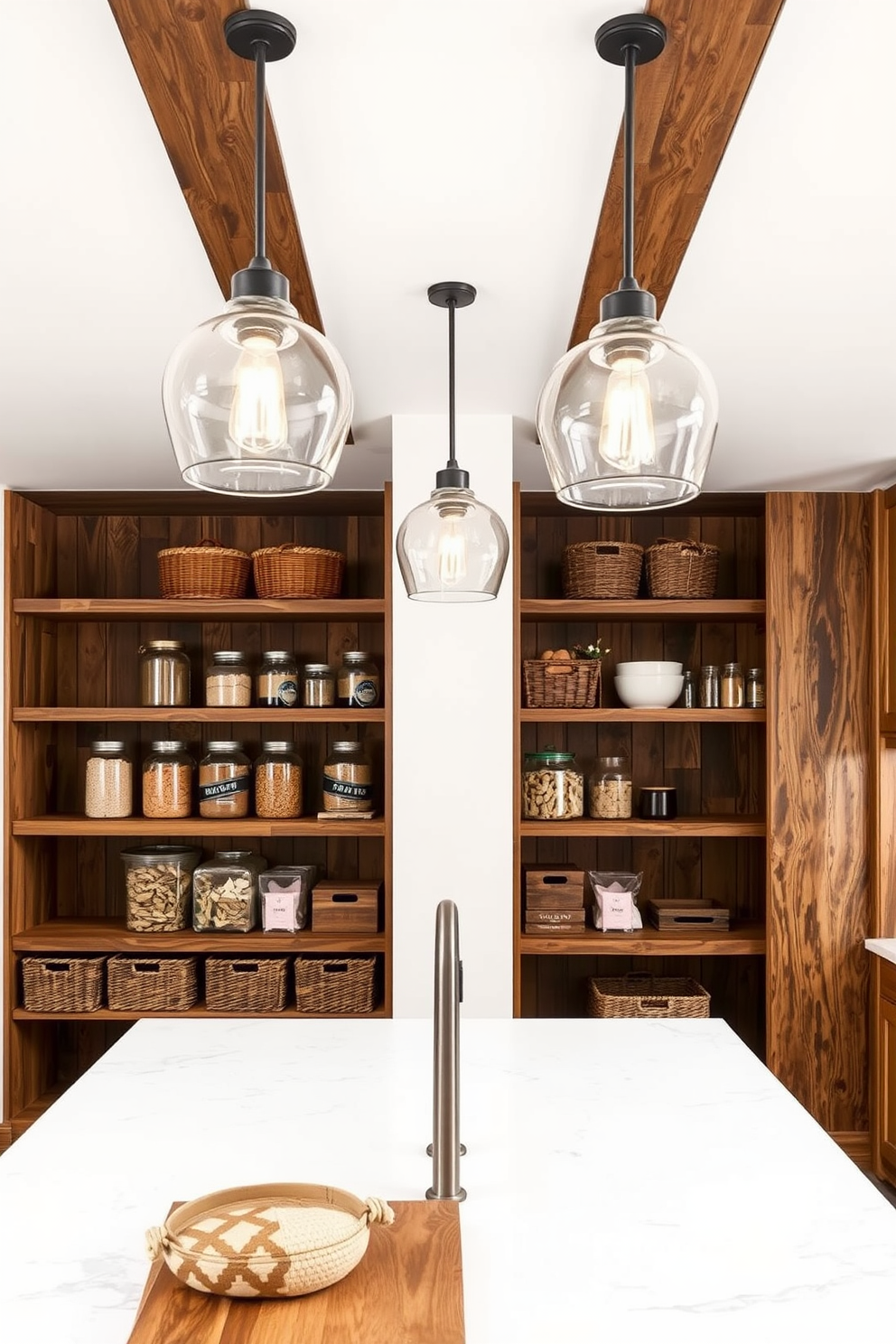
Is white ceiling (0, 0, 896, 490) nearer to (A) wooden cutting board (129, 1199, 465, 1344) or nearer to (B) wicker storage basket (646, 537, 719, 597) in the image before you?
(B) wicker storage basket (646, 537, 719, 597)

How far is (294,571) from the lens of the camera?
344 centimetres

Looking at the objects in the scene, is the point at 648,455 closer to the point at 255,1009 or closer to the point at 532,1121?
the point at 532,1121

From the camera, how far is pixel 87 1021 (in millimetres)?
3920

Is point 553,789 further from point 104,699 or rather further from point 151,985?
point 104,699

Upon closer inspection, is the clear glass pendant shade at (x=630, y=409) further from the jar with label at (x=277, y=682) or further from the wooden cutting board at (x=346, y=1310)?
the jar with label at (x=277, y=682)

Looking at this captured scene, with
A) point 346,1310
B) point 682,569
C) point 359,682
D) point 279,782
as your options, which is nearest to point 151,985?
point 279,782

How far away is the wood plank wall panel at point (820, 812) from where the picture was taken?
11.4ft

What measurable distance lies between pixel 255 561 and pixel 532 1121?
2296 mm

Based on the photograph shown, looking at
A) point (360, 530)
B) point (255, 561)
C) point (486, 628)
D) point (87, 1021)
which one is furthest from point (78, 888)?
point (486, 628)

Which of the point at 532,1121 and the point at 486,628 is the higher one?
the point at 486,628

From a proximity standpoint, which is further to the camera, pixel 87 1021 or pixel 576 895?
pixel 87 1021

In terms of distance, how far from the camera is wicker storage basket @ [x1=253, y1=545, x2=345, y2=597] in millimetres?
3441

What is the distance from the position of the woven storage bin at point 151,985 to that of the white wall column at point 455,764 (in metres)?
0.93

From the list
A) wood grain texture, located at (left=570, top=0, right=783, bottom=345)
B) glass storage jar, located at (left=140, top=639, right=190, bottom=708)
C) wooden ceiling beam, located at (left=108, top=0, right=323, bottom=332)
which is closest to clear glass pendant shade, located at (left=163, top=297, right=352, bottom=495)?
wooden ceiling beam, located at (left=108, top=0, right=323, bottom=332)
